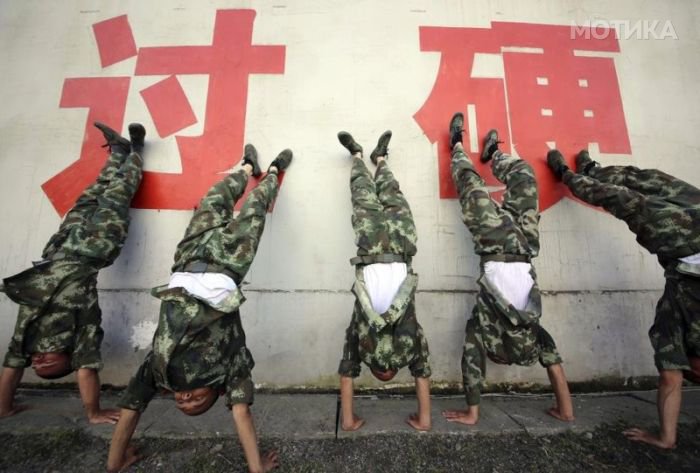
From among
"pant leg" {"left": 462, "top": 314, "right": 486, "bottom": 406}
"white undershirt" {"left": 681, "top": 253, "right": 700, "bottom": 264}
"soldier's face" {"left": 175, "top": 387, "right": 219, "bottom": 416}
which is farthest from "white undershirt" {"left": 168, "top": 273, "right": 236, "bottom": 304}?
"white undershirt" {"left": 681, "top": 253, "right": 700, "bottom": 264}

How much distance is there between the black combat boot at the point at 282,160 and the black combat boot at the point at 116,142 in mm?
1655

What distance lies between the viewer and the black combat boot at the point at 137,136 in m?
3.39

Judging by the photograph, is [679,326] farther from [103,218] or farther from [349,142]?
[103,218]

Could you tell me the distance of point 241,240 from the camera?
249cm

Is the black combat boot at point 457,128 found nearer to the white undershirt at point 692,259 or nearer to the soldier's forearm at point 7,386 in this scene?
the white undershirt at point 692,259

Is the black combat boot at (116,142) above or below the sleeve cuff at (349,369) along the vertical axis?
above

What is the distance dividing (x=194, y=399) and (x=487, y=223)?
274 cm

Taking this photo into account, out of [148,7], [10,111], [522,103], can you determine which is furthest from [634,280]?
[10,111]

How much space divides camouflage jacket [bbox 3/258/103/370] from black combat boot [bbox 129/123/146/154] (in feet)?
4.95

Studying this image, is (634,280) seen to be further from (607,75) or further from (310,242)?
(310,242)

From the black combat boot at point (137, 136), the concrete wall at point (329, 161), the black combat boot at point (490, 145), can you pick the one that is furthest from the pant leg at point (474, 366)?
the black combat boot at point (137, 136)

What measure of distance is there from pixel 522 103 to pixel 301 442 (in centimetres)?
433

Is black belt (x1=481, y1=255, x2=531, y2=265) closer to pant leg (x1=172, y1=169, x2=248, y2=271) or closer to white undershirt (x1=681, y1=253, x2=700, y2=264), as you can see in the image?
white undershirt (x1=681, y1=253, x2=700, y2=264)

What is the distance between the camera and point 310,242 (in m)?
3.39
